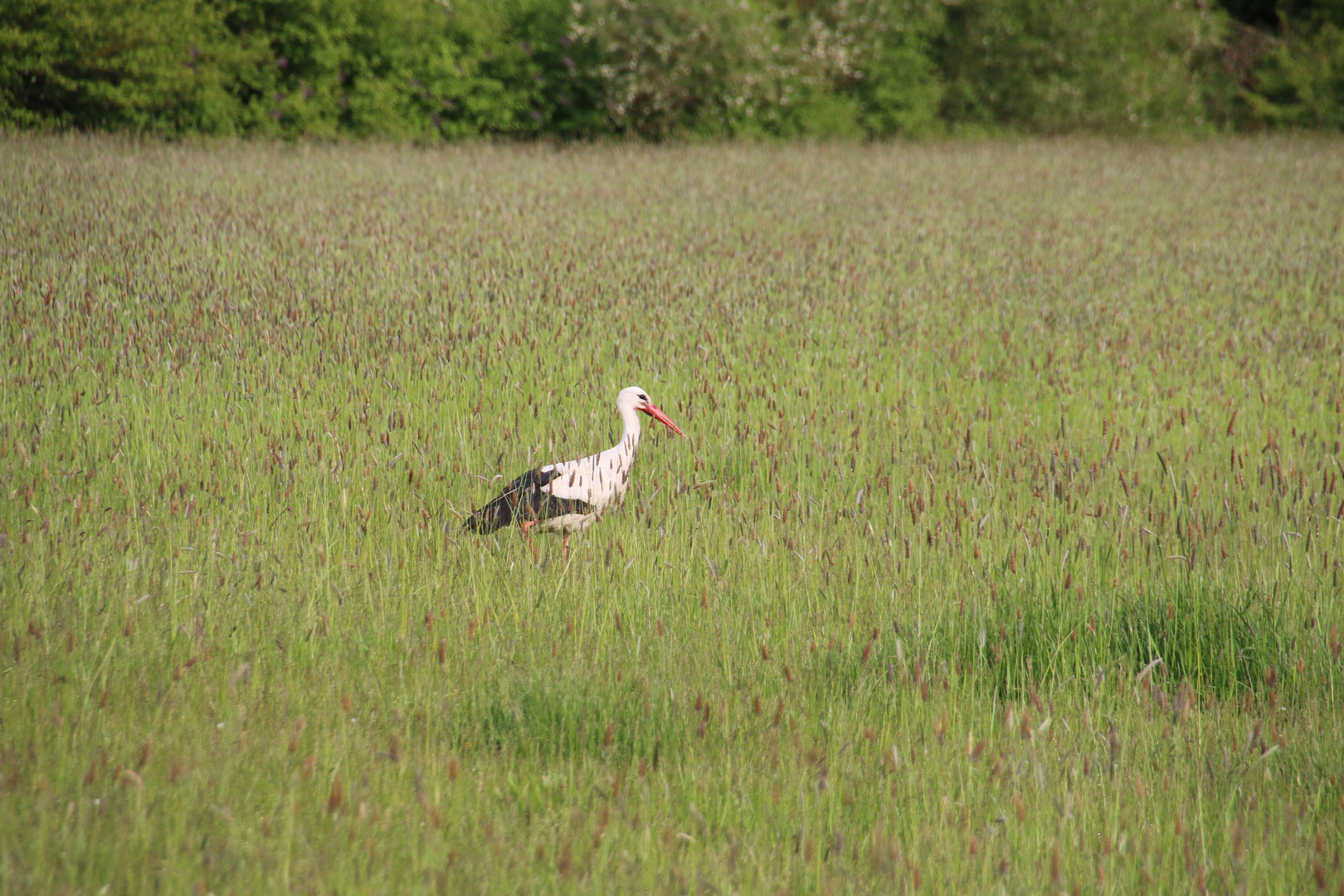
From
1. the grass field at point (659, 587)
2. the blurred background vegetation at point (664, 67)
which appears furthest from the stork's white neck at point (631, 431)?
the blurred background vegetation at point (664, 67)

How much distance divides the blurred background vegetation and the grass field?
10.8 metres

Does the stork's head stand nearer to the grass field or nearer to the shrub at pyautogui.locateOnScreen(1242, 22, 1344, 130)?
the grass field

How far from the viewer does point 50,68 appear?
1697 cm

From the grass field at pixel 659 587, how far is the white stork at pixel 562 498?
0.15 m

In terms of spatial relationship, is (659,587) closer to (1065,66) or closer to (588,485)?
(588,485)

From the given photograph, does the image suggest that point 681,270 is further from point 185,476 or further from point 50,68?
point 50,68

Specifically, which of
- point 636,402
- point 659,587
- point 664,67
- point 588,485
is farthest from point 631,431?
point 664,67

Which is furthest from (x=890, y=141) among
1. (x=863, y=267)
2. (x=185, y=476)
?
(x=185, y=476)

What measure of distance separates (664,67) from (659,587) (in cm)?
2076

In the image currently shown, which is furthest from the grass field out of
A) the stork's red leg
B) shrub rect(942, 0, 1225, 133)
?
shrub rect(942, 0, 1225, 133)

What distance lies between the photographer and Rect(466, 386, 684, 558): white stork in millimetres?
4145

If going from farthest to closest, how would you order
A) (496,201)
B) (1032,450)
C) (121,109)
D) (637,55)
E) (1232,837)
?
1. (637,55)
2. (121,109)
3. (496,201)
4. (1032,450)
5. (1232,837)

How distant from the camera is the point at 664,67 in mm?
22344

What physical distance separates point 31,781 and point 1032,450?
4.52m
